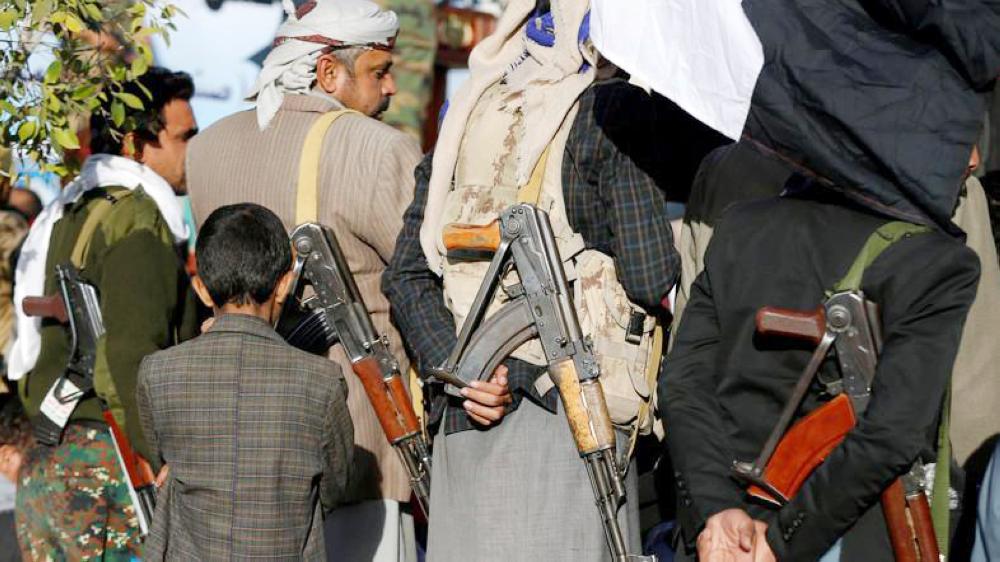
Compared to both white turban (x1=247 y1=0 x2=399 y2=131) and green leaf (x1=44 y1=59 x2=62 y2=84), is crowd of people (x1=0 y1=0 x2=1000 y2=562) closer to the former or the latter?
white turban (x1=247 y1=0 x2=399 y2=131)

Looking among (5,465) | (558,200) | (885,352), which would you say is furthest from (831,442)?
(5,465)

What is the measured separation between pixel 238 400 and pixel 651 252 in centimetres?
110

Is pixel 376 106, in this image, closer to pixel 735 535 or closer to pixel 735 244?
pixel 735 244

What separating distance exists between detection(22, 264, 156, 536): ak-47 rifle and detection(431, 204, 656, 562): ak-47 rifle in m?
1.32

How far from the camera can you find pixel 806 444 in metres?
2.89

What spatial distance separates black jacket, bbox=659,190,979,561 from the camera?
274 centimetres

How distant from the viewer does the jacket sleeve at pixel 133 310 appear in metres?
4.27

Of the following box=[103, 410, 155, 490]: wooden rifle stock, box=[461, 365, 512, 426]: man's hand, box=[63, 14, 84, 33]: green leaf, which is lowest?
box=[103, 410, 155, 490]: wooden rifle stock

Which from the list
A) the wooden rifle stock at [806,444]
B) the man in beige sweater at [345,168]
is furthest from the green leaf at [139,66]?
the wooden rifle stock at [806,444]

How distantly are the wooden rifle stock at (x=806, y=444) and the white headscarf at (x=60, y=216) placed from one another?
93.8 inches

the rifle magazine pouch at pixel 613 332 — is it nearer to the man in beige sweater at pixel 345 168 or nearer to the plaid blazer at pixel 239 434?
the plaid blazer at pixel 239 434

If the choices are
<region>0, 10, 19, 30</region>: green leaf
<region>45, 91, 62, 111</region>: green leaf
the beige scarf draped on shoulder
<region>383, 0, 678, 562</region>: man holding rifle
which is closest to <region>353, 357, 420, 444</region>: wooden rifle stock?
<region>383, 0, 678, 562</region>: man holding rifle

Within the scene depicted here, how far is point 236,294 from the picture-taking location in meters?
3.78

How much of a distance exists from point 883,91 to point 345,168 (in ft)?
6.12
